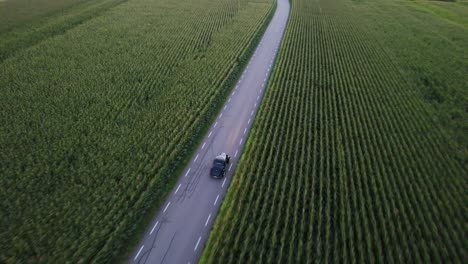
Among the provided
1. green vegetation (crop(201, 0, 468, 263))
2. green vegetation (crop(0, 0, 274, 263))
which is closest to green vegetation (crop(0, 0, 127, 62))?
green vegetation (crop(0, 0, 274, 263))

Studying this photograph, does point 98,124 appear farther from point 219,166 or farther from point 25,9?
point 25,9

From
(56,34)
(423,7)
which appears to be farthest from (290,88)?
(423,7)

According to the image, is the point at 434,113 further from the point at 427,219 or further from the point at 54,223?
the point at 54,223

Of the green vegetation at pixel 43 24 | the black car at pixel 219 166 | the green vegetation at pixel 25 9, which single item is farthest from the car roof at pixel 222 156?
the green vegetation at pixel 25 9

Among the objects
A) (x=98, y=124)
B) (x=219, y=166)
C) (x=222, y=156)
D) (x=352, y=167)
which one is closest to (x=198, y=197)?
(x=219, y=166)

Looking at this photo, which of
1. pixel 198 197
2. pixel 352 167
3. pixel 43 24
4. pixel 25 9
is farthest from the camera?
pixel 25 9

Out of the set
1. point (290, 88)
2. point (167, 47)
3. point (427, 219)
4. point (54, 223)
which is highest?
point (167, 47)

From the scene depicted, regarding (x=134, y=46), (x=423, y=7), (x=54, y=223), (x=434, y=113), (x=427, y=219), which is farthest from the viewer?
(x=423, y=7)

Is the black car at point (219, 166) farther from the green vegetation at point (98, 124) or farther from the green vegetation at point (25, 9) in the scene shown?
the green vegetation at point (25, 9)
